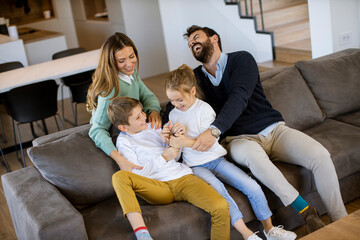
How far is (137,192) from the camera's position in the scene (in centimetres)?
225

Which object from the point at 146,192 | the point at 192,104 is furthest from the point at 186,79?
the point at 146,192

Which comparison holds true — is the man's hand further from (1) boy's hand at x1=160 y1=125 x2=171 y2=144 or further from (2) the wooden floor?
(2) the wooden floor

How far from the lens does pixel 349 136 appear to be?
8.84 ft

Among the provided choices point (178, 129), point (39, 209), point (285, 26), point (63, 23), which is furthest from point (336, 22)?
point (63, 23)

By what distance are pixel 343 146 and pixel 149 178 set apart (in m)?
1.17

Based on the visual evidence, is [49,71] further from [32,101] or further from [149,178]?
[149,178]

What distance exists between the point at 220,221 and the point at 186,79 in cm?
77

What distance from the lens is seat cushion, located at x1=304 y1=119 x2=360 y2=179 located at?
2.57 m

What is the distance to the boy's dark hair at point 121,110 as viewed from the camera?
2381 mm

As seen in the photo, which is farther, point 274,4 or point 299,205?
point 274,4

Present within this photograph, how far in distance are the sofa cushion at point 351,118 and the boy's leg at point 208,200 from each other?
4.09 feet

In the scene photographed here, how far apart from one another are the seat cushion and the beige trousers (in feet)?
0.65

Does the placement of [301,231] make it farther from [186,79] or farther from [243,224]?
[186,79]

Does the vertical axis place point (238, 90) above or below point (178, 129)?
above
